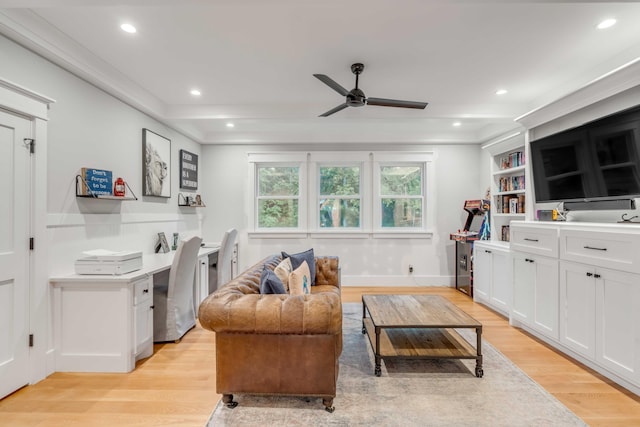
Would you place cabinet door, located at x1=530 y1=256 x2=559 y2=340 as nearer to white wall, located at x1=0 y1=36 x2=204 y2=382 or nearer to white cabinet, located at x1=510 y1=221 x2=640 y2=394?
white cabinet, located at x1=510 y1=221 x2=640 y2=394

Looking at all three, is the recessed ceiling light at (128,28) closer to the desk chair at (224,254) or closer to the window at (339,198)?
the desk chair at (224,254)

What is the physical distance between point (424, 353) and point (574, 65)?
2.84m

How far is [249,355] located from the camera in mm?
1885

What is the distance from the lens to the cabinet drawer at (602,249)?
2.11 m

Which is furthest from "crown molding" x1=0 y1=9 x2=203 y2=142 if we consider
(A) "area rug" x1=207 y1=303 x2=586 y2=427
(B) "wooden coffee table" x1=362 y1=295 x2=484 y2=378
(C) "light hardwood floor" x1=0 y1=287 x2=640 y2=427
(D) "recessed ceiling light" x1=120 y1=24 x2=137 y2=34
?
(B) "wooden coffee table" x1=362 y1=295 x2=484 y2=378

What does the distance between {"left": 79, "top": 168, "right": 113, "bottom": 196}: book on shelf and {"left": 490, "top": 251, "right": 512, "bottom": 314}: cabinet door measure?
426 centimetres

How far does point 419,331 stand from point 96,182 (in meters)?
3.20

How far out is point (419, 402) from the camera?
200 cm

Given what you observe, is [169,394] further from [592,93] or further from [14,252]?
[592,93]

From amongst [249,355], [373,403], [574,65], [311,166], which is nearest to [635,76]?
[574,65]

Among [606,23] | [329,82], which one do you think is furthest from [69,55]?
[606,23]

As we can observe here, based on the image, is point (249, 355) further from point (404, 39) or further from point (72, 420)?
point (404, 39)

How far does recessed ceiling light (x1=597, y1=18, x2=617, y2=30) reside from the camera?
211 cm

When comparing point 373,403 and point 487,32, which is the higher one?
point 487,32
